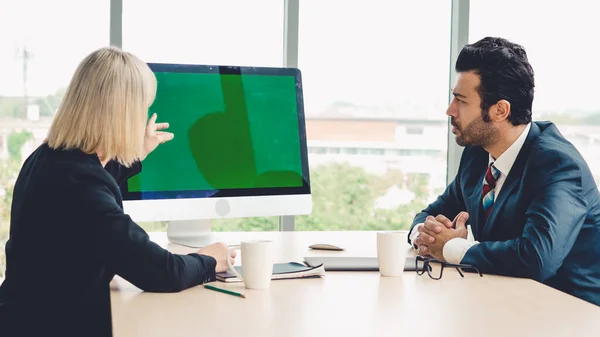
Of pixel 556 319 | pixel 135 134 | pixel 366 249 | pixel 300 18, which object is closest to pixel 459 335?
pixel 556 319

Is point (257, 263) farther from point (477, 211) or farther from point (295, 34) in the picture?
point (295, 34)

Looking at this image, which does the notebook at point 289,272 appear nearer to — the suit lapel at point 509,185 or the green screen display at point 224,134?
the green screen display at point 224,134

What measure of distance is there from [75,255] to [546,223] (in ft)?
3.86

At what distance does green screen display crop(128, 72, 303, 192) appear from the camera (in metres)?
2.29

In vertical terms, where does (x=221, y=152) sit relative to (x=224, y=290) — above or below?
above

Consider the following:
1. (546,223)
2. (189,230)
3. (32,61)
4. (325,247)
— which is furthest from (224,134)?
(32,61)

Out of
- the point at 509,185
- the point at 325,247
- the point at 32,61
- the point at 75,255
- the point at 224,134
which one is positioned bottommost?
the point at 325,247

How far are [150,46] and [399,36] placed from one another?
4.20 feet

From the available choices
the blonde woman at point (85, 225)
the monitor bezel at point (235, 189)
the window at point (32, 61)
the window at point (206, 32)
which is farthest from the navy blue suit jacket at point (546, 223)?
the window at point (32, 61)

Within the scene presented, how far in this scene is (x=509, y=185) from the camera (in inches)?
87.2

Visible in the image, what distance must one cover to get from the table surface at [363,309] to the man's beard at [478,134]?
2.10 feet

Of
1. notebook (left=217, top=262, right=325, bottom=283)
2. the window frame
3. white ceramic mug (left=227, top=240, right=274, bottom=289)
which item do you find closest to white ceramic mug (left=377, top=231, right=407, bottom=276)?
notebook (left=217, top=262, right=325, bottom=283)

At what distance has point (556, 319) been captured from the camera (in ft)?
4.74

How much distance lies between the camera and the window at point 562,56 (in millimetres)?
4039
